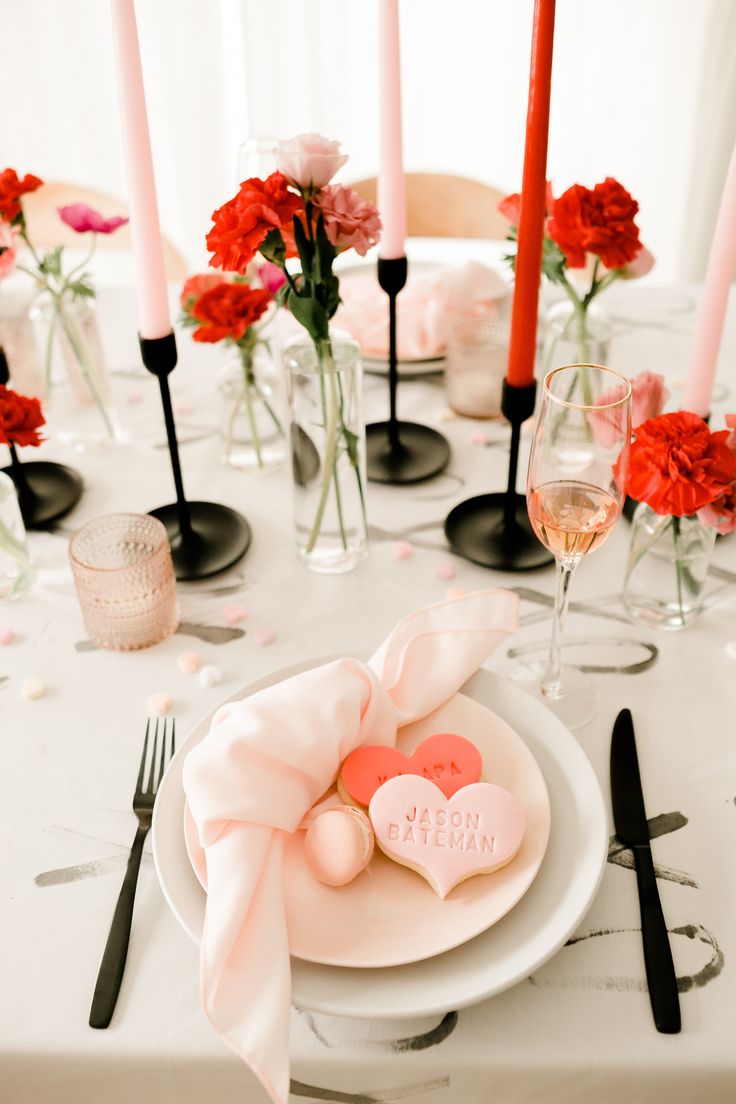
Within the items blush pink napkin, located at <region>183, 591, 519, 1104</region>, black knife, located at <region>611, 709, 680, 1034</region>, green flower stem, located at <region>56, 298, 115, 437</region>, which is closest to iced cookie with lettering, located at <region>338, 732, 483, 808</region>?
blush pink napkin, located at <region>183, 591, 519, 1104</region>

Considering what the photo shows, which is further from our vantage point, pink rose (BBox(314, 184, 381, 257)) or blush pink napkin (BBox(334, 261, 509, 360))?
blush pink napkin (BBox(334, 261, 509, 360))

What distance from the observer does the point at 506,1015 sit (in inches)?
25.7

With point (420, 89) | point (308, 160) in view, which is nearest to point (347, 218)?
point (308, 160)

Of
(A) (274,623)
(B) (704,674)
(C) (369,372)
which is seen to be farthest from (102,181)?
(B) (704,674)

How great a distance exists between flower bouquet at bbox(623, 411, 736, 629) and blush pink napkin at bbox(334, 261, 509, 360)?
47 centimetres

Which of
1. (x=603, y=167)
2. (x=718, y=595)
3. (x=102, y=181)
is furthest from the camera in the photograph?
(x=102, y=181)

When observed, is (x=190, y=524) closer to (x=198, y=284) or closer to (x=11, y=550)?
(x=11, y=550)

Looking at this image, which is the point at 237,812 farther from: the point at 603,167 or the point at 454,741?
the point at 603,167

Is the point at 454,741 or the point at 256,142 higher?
the point at 256,142

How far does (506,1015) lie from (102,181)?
10.4 ft

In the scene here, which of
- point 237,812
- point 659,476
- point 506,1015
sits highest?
point 659,476

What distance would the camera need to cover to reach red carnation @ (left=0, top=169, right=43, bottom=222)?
1059 mm

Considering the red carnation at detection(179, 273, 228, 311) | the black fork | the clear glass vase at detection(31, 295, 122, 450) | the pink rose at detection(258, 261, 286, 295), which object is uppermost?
the pink rose at detection(258, 261, 286, 295)

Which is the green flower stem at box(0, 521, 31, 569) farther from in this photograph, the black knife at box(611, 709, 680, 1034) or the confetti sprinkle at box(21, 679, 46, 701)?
the black knife at box(611, 709, 680, 1034)
